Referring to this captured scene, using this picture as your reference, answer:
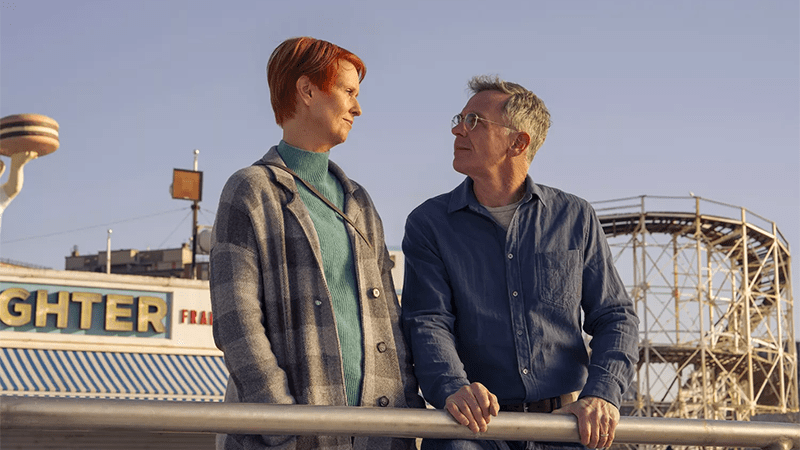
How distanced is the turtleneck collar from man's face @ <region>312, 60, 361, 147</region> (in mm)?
73

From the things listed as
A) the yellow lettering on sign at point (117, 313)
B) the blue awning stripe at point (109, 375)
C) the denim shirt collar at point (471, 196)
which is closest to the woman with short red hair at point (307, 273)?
the denim shirt collar at point (471, 196)

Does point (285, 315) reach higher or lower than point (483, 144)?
lower

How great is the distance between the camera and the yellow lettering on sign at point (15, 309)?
2105cm

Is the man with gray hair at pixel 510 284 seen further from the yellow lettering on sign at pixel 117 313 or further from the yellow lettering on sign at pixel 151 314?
the yellow lettering on sign at pixel 151 314

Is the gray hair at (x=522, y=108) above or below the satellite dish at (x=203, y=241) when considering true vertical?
below

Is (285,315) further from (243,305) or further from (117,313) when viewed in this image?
(117,313)

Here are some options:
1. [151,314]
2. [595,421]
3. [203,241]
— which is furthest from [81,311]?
[595,421]

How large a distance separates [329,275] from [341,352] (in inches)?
10.1

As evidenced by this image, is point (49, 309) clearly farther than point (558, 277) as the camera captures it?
Yes

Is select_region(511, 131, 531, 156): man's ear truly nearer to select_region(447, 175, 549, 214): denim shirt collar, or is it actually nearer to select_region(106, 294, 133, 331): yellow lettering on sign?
select_region(447, 175, 549, 214): denim shirt collar

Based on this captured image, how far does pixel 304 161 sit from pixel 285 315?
0.59 m

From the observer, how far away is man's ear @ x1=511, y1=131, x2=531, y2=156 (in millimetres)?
3314

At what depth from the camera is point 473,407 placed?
2.44 metres

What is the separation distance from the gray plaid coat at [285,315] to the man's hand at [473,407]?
47 centimetres
